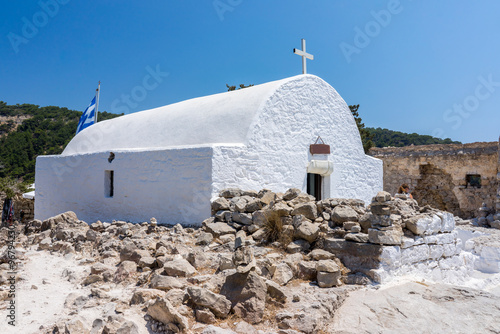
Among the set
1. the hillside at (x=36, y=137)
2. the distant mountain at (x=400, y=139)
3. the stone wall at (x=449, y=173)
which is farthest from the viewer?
the distant mountain at (x=400, y=139)

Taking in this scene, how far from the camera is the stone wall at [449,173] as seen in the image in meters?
12.8

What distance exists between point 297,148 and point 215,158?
242 centimetres

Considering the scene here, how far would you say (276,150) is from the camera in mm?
7816

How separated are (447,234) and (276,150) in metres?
3.75

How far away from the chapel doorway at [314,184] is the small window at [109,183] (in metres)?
5.00

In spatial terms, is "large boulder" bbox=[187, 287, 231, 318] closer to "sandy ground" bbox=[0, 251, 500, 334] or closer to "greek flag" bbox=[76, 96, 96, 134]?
"sandy ground" bbox=[0, 251, 500, 334]

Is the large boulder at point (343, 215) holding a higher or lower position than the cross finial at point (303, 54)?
lower

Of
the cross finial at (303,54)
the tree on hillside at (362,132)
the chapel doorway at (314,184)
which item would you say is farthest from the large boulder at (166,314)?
the tree on hillside at (362,132)

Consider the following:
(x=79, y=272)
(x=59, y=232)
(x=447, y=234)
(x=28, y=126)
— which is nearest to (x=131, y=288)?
(x=79, y=272)

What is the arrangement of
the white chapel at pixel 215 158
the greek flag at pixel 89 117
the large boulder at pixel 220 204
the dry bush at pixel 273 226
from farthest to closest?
the greek flag at pixel 89 117 → the white chapel at pixel 215 158 → the large boulder at pixel 220 204 → the dry bush at pixel 273 226

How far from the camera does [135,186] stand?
8.02 meters

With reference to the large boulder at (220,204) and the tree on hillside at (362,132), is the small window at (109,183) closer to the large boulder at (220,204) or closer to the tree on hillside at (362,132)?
the large boulder at (220,204)

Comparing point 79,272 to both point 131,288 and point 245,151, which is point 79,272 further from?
point 245,151

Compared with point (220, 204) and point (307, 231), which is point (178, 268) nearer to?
point (307, 231)
